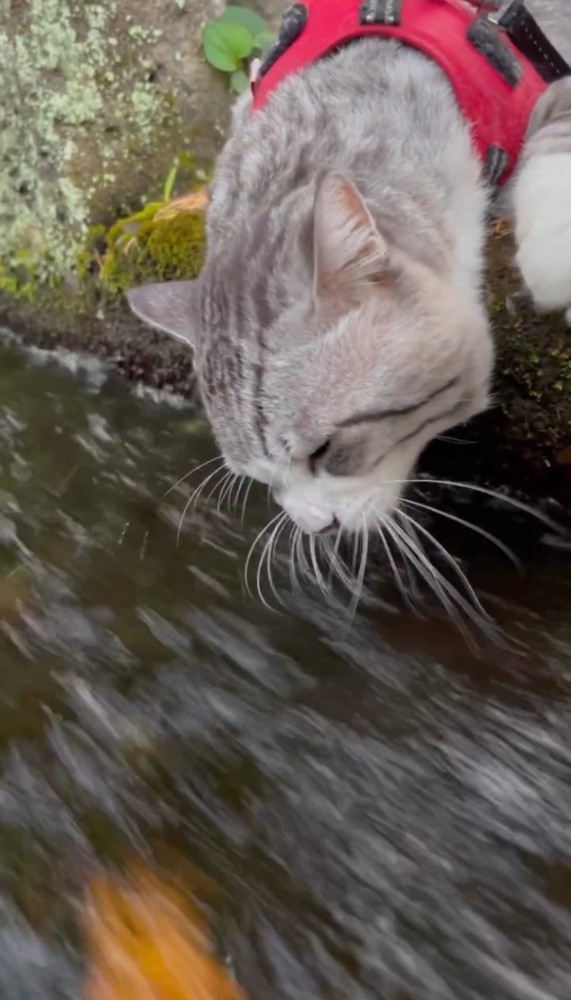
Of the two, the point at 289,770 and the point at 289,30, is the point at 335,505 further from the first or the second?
the point at 289,30

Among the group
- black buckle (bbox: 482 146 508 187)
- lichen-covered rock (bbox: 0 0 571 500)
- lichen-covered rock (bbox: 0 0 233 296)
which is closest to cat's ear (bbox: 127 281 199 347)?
black buckle (bbox: 482 146 508 187)

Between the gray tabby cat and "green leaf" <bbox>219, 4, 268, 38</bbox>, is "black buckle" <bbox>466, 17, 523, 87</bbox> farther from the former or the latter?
"green leaf" <bbox>219, 4, 268, 38</bbox>

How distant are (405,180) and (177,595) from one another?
3.67 feet

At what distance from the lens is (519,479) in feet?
7.61

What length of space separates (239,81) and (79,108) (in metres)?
0.68

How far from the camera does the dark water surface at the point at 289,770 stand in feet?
4.78

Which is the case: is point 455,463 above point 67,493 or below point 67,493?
below

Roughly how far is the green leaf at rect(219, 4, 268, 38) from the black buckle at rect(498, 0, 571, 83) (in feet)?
5.79

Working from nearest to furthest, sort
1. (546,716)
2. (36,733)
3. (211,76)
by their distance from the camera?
(546,716) → (36,733) → (211,76)

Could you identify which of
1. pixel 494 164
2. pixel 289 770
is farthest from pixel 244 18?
pixel 289 770

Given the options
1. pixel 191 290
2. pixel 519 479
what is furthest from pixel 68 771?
pixel 519 479

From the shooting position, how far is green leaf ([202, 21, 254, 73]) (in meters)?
3.75

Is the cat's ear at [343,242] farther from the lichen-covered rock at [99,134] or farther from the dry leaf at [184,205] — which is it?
the lichen-covered rock at [99,134]

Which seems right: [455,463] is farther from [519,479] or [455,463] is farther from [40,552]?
[40,552]
